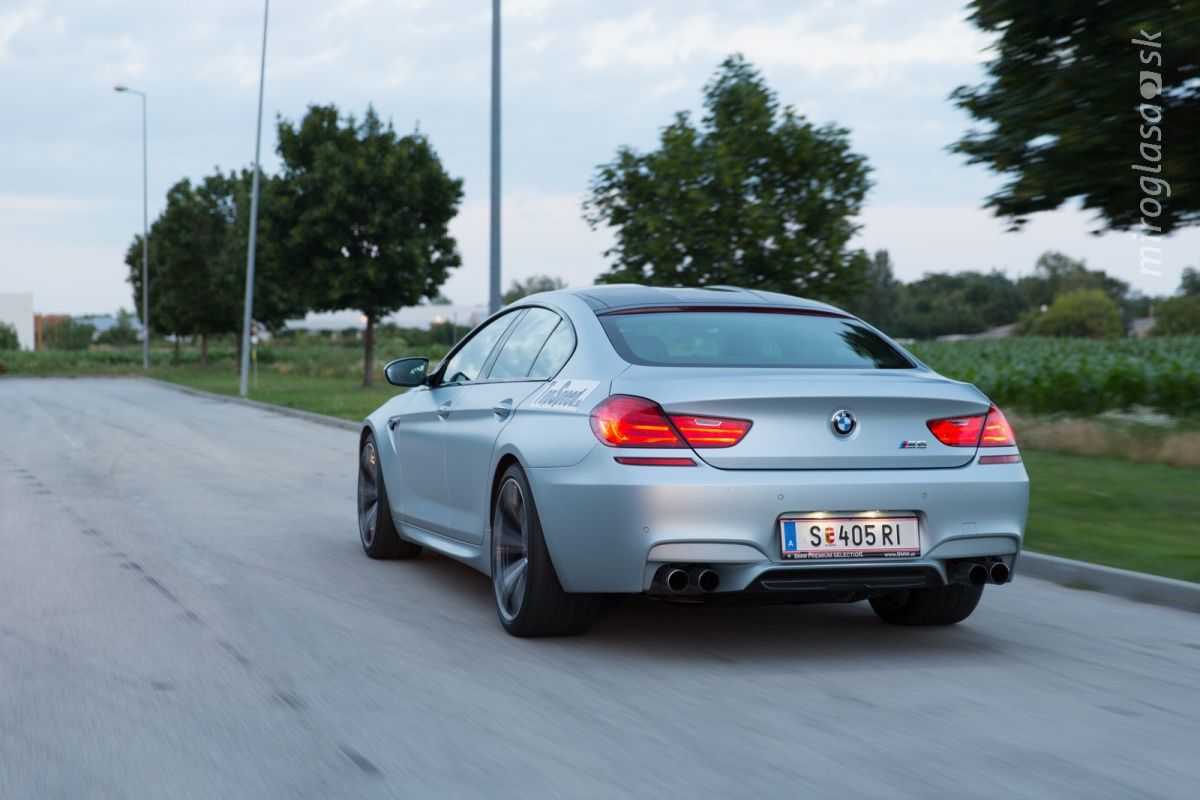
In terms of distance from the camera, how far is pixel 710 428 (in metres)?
5.31

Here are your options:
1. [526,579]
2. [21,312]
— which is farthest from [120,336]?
[526,579]

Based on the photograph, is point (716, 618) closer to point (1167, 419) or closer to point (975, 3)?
point (975, 3)

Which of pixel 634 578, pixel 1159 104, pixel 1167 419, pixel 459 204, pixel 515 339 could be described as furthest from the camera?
pixel 459 204

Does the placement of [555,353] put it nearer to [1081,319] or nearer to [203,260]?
[203,260]

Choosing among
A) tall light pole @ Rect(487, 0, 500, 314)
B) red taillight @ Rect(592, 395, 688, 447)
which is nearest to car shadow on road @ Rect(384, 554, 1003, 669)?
red taillight @ Rect(592, 395, 688, 447)

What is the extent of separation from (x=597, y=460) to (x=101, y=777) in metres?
2.13

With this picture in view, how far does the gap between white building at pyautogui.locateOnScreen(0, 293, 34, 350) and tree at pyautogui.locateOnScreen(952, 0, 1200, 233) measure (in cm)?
18108

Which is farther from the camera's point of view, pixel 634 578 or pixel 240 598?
pixel 240 598

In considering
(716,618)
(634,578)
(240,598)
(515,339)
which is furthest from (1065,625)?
(240,598)

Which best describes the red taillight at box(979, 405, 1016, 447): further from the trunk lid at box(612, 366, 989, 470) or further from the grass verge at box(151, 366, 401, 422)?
the grass verge at box(151, 366, 401, 422)

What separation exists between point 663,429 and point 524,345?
1.62m

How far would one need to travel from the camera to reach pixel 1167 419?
1669 centimetres

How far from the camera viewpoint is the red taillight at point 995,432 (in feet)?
18.6

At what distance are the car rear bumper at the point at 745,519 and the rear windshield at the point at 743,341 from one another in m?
0.64
